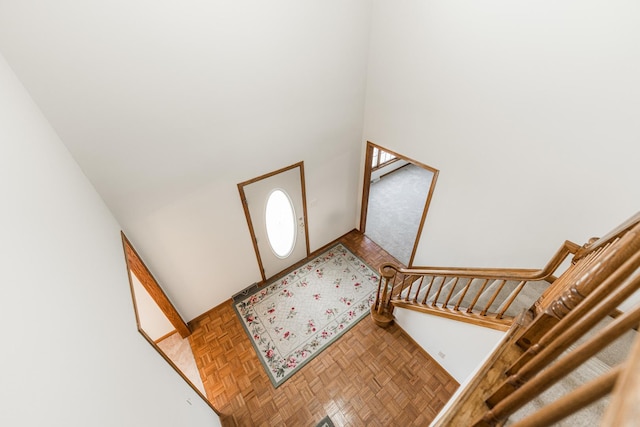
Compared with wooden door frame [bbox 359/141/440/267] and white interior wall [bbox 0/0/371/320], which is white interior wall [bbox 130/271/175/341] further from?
wooden door frame [bbox 359/141/440/267]

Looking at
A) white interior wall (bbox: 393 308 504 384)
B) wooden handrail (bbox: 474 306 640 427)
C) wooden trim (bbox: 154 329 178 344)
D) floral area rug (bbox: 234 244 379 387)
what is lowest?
wooden trim (bbox: 154 329 178 344)

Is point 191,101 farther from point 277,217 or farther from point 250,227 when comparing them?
point 277,217

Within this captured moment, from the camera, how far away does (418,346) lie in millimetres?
3238

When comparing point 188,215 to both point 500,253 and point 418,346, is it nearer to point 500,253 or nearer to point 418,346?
point 418,346

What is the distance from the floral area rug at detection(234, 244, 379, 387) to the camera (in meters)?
3.29

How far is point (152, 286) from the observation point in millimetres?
2912

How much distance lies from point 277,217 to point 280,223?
0.13 m

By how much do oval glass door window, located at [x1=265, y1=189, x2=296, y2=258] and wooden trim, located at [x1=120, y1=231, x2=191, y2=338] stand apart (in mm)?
1428

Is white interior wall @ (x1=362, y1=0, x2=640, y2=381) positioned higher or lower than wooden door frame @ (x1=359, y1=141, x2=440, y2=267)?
higher

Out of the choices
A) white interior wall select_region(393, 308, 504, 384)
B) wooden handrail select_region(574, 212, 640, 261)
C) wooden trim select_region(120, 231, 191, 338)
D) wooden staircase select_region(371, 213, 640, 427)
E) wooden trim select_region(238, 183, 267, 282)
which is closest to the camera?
wooden staircase select_region(371, 213, 640, 427)

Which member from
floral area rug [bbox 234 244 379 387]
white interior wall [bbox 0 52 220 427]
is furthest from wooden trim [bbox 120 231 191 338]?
floral area rug [bbox 234 244 379 387]

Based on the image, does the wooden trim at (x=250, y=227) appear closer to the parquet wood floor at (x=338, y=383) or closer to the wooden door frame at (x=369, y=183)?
the parquet wood floor at (x=338, y=383)

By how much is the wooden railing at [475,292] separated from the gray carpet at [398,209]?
0.85 meters

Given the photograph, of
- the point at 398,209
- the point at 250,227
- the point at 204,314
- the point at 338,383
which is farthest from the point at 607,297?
the point at 398,209
